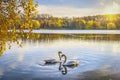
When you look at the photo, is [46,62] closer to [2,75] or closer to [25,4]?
[2,75]

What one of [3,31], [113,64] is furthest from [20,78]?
[3,31]

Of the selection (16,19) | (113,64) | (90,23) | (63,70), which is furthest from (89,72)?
(90,23)

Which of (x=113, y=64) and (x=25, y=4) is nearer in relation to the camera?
(x=25, y=4)

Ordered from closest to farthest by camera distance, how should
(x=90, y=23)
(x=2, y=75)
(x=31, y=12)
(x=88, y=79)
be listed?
(x=31, y=12)
(x=88, y=79)
(x=2, y=75)
(x=90, y=23)

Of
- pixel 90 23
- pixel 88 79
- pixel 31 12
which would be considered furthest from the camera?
pixel 90 23

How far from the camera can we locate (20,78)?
19.6 metres

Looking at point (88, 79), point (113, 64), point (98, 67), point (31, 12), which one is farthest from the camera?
point (113, 64)

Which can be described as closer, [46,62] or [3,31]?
[3,31]

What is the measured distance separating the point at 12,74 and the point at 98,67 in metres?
7.48

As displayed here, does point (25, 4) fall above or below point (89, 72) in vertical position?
above

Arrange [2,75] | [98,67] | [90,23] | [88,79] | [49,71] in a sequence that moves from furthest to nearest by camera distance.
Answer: [90,23] < [98,67] < [49,71] < [2,75] < [88,79]

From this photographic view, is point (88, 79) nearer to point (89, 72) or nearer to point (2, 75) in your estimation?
point (89, 72)

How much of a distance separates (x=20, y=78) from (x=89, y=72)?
5.25 meters

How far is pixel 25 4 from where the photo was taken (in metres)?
7.41
